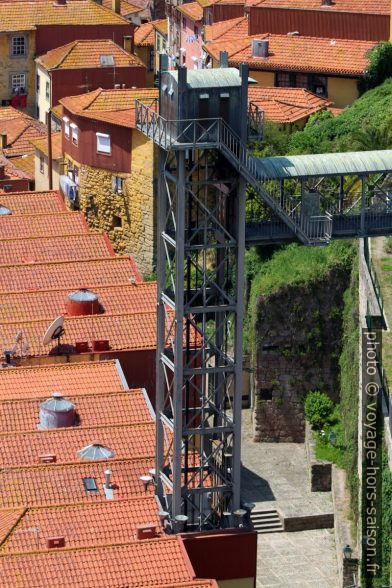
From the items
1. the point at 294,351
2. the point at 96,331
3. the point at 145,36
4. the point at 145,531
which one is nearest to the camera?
the point at 145,531

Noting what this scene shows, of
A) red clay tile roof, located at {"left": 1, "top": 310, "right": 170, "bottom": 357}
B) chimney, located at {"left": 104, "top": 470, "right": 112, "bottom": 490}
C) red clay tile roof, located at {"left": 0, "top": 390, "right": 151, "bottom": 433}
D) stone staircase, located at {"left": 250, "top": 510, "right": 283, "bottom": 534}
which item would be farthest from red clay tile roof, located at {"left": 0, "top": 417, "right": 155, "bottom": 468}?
red clay tile roof, located at {"left": 1, "top": 310, "right": 170, "bottom": 357}

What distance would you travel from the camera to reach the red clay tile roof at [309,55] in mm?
84125

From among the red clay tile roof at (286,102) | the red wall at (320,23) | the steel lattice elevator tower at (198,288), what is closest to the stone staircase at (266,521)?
the steel lattice elevator tower at (198,288)

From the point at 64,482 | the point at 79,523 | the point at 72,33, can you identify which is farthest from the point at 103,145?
the point at 72,33

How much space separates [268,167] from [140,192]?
86.2ft

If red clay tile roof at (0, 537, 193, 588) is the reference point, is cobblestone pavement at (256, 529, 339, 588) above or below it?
below

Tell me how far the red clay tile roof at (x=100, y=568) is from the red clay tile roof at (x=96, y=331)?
15647mm

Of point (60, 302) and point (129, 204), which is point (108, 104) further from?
point (60, 302)

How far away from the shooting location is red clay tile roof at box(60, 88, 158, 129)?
75.4 meters

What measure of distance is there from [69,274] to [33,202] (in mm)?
10564

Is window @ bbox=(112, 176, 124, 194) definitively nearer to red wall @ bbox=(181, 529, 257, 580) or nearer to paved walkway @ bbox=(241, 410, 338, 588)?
paved walkway @ bbox=(241, 410, 338, 588)

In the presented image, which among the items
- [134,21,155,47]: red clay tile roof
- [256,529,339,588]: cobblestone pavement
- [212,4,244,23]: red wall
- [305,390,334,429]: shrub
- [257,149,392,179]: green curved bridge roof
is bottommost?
[256,529,339,588]: cobblestone pavement

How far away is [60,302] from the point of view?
2594 inches

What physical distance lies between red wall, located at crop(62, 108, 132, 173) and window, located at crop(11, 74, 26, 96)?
2754 centimetres
